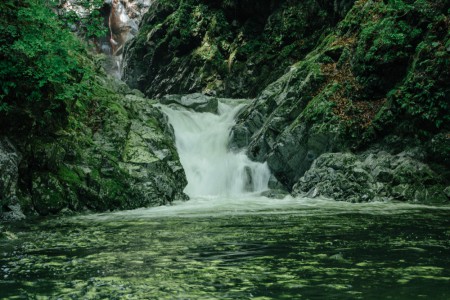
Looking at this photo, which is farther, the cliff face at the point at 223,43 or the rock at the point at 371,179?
the cliff face at the point at 223,43

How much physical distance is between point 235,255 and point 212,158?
1396 cm

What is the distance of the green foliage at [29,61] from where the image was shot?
10242 millimetres

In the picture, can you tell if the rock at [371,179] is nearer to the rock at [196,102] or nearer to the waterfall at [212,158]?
the waterfall at [212,158]

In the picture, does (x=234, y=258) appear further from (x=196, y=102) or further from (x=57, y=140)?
(x=196, y=102)

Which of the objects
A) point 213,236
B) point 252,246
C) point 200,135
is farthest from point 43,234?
point 200,135

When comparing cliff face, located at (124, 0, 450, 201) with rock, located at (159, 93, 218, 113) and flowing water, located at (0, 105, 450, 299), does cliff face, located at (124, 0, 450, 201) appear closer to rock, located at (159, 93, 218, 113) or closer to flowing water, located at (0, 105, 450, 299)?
flowing water, located at (0, 105, 450, 299)

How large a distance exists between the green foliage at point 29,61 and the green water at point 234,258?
11.4 feet

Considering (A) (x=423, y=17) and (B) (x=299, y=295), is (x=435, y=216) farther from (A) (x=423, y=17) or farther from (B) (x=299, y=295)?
(A) (x=423, y=17)

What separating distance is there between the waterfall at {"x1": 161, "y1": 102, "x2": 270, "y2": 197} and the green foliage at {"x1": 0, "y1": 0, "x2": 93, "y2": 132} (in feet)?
22.1

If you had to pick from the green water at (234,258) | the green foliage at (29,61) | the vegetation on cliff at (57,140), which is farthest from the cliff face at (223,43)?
the green water at (234,258)

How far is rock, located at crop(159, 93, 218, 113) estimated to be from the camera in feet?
77.8

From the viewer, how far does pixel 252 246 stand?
5.99 metres

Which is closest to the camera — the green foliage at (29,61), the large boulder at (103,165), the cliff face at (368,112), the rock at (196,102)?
the green foliage at (29,61)

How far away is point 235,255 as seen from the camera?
5410 millimetres
